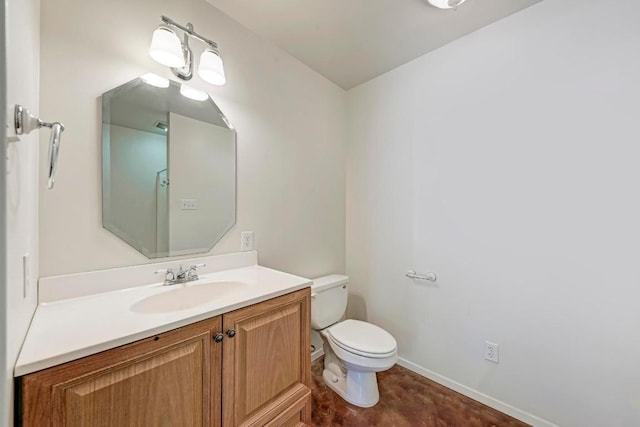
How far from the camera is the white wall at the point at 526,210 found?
47.8 inches

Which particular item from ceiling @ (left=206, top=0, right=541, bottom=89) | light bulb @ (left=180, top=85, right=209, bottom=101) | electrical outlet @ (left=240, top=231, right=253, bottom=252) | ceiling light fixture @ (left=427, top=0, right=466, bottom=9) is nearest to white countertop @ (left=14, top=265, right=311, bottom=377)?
electrical outlet @ (left=240, top=231, right=253, bottom=252)

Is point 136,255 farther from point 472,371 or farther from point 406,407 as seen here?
point 472,371

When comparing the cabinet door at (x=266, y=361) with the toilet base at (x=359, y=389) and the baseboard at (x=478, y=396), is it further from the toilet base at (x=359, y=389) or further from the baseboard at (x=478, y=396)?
the baseboard at (x=478, y=396)

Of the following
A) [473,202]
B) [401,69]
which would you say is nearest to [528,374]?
[473,202]

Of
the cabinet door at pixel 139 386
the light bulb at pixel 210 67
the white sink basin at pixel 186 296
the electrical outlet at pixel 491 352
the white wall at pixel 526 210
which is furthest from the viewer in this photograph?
the electrical outlet at pixel 491 352

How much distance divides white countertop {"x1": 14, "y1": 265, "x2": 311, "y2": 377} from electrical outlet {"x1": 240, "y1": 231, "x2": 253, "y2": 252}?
0.41 metres

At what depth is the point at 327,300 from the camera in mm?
1861

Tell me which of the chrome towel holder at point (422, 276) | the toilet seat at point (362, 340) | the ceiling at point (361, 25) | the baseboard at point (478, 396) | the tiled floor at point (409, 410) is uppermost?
the ceiling at point (361, 25)

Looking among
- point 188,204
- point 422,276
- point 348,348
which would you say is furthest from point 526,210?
point 188,204

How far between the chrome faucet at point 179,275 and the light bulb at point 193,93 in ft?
3.02

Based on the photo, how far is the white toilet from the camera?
149 centimetres

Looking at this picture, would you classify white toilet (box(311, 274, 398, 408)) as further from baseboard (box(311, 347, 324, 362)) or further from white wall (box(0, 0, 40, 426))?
white wall (box(0, 0, 40, 426))

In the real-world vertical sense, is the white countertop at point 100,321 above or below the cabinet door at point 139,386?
above

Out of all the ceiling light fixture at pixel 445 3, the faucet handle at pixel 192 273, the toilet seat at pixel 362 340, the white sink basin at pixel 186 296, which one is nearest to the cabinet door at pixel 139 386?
the white sink basin at pixel 186 296
